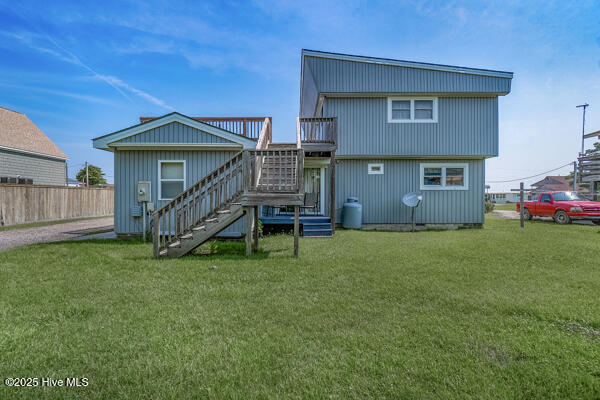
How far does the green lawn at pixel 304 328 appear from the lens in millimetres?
2033

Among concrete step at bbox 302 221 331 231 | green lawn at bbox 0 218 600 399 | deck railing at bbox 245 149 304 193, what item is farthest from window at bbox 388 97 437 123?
green lawn at bbox 0 218 600 399

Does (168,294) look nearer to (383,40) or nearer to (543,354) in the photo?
(543,354)

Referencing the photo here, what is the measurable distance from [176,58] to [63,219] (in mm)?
10366

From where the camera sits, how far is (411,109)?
11.2 metres

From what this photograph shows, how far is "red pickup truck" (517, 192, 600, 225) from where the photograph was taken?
38.6ft

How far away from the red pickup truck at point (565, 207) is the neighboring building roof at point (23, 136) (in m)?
28.6

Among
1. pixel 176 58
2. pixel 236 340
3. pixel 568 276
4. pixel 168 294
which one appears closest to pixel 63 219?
pixel 176 58

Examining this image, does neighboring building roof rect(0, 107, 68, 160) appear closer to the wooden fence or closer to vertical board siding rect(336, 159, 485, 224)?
the wooden fence

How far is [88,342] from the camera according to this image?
261 centimetres

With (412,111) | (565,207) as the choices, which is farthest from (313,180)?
(565,207)

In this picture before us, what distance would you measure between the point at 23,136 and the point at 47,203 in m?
7.51

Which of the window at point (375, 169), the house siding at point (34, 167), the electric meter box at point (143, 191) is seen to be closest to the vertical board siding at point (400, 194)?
the window at point (375, 169)

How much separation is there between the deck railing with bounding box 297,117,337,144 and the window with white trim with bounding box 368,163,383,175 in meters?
2.50

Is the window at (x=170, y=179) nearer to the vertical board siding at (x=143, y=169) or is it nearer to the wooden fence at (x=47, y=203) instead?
the vertical board siding at (x=143, y=169)
